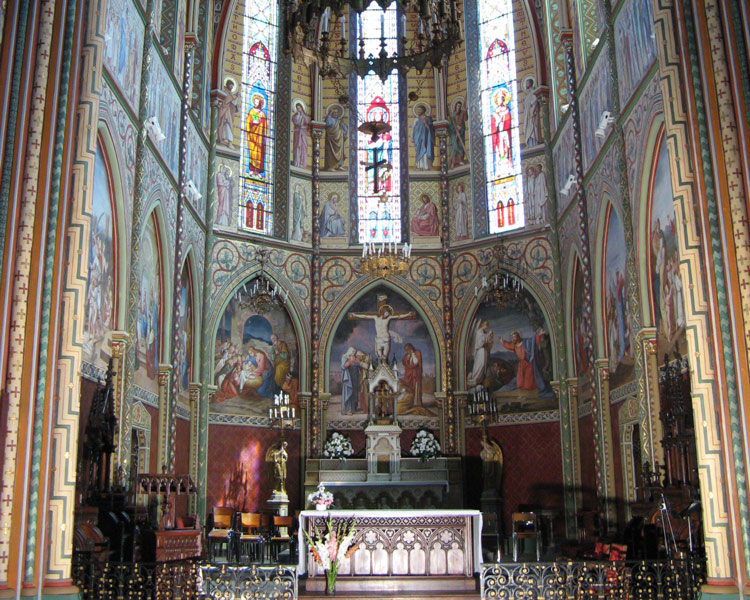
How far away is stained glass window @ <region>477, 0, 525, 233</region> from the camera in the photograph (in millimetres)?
24422

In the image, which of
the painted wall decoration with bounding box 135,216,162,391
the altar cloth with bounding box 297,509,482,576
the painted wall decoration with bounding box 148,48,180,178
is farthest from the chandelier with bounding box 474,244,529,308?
the altar cloth with bounding box 297,509,482,576

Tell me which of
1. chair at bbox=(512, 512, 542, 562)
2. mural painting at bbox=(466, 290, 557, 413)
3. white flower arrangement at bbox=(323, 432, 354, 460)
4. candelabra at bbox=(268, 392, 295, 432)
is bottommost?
chair at bbox=(512, 512, 542, 562)

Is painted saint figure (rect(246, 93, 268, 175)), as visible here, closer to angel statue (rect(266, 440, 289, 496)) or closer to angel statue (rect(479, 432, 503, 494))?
angel statue (rect(266, 440, 289, 496))

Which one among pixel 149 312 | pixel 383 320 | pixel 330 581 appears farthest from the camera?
pixel 383 320

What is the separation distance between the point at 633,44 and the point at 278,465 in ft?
43.4

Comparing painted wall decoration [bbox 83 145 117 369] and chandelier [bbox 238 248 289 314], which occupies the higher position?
chandelier [bbox 238 248 289 314]

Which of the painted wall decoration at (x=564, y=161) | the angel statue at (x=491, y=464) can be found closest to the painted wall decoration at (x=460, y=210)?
the painted wall decoration at (x=564, y=161)

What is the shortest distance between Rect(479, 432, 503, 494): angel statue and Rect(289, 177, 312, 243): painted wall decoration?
7.87 meters

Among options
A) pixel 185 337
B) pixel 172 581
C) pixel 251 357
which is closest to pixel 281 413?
pixel 251 357

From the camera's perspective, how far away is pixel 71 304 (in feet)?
33.9

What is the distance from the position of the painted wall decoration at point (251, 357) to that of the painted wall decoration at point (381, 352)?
4.68 feet

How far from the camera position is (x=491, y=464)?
22.7 m

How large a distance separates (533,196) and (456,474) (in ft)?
26.1

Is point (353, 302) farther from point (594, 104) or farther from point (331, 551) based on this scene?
point (331, 551)
